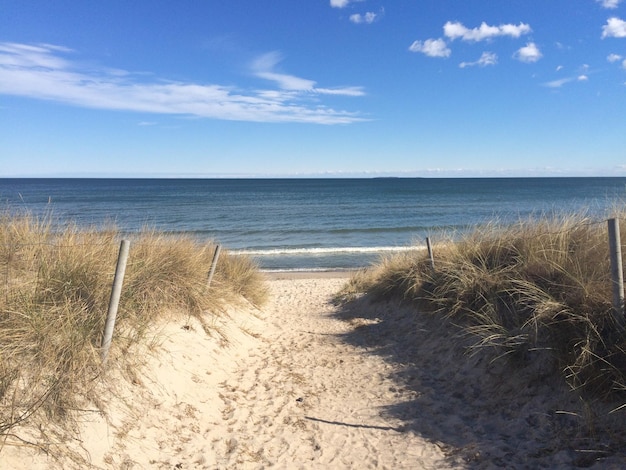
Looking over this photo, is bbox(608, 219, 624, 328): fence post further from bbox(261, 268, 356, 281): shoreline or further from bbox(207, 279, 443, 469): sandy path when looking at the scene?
bbox(261, 268, 356, 281): shoreline

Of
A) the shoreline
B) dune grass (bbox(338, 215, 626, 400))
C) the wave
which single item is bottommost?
the shoreline

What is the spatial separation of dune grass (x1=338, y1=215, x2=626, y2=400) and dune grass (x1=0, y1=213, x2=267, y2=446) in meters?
→ 4.15

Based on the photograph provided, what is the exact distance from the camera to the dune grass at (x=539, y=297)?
13.9ft

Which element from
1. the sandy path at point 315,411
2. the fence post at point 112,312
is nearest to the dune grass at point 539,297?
the sandy path at point 315,411

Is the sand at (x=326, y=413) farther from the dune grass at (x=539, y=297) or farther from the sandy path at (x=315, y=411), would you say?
the dune grass at (x=539, y=297)

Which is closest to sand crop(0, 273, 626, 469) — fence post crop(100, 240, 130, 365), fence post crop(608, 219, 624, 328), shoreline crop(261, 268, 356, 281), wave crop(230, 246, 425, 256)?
fence post crop(100, 240, 130, 365)

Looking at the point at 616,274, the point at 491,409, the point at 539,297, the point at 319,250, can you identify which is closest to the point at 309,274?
the point at 319,250

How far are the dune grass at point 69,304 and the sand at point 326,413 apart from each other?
29 centimetres

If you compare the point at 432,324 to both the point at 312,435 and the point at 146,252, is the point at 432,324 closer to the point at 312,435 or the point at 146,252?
the point at 312,435

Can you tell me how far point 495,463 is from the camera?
12.5 ft

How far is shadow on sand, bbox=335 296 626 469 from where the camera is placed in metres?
3.76

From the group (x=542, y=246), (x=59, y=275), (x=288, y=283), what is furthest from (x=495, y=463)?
(x=288, y=283)

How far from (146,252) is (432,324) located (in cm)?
500

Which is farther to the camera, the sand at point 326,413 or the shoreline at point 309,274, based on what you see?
the shoreline at point 309,274
